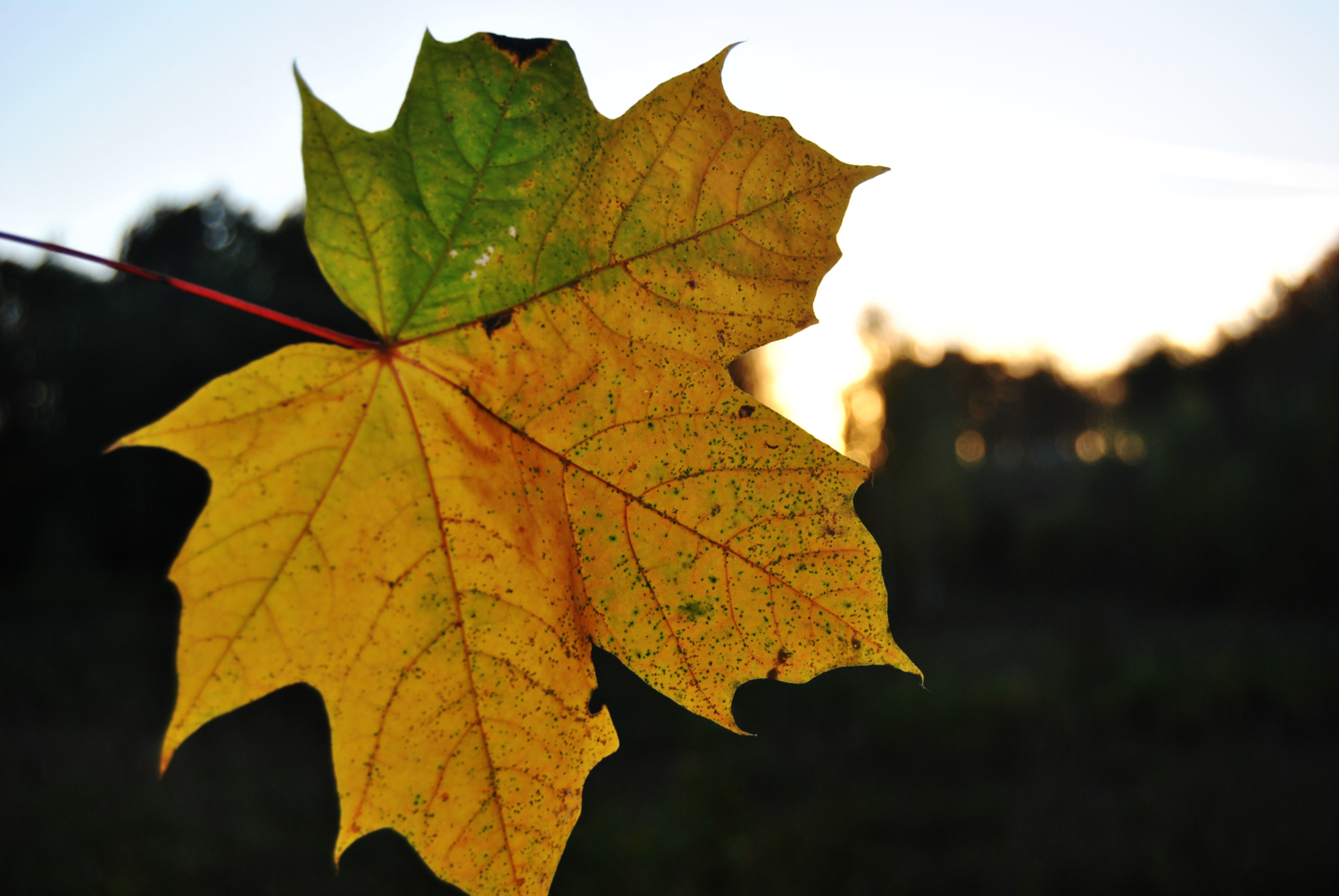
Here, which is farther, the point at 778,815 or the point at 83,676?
the point at 83,676

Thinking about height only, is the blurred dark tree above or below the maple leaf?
above

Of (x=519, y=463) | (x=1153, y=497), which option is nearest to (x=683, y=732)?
(x=519, y=463)

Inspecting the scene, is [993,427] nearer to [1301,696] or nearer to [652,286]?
[1301,696]

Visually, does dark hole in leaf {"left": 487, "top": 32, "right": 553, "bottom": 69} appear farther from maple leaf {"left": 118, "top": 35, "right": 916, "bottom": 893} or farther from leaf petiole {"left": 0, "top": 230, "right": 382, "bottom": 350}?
leaf petiole {"left": 0, "top": 230, "right": 382, "bottom": 350}

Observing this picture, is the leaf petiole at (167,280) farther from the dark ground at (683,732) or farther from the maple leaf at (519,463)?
the dark ground at (683,732)

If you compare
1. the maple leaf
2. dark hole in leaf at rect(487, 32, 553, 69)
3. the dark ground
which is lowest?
the dark ground

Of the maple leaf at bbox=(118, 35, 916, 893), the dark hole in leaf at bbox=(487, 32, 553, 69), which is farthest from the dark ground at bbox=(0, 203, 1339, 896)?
the dark hole in leaf at bbox=(487, 32, 553, 69)

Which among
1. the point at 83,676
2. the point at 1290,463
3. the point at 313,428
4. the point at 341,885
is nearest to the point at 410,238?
the point at 313,428

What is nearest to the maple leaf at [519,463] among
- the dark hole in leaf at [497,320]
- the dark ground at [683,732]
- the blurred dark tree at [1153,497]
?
the dark hole in leaf at [497,320]
